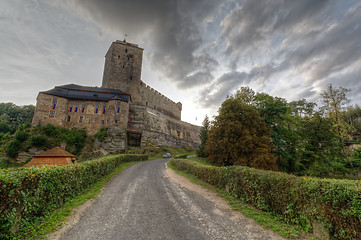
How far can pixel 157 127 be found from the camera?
48625 millimetres

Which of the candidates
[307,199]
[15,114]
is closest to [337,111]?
[307,199]

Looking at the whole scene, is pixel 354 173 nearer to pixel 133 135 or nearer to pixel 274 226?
pixel 274 226

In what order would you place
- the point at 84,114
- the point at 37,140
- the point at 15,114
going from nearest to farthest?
the point at 37,140, the point at 84,114, the point at 15,114

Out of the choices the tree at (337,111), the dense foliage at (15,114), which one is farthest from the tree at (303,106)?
the dense foliage at (15,114)

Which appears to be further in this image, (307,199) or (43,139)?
(43,139)

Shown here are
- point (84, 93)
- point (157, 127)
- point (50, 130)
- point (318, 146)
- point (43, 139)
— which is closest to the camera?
point (318, 146)

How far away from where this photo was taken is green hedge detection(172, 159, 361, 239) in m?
4.18

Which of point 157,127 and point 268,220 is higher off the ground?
point 157,127

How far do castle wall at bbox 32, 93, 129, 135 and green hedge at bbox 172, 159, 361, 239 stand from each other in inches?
1299

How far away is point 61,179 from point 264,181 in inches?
364

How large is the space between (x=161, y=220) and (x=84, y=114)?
37.5m

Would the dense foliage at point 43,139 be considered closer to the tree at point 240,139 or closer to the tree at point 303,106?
the tree at point 240,139

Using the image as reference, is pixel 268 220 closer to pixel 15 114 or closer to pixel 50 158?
pixel 50 158

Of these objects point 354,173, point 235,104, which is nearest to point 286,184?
point 235,104
